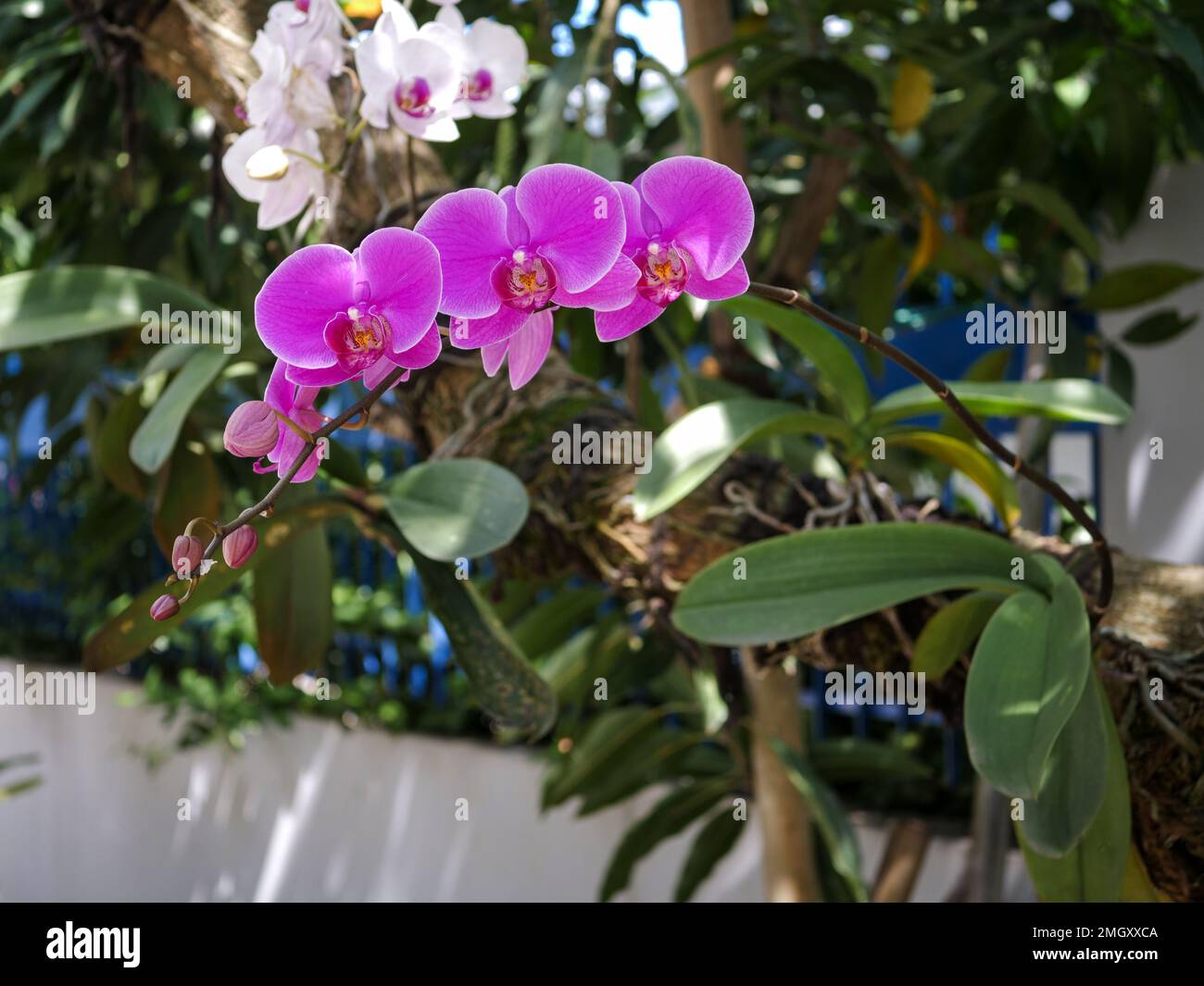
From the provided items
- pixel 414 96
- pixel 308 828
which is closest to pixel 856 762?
pixel 414 96

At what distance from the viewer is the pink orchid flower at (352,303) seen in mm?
360

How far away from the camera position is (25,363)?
1445 mm

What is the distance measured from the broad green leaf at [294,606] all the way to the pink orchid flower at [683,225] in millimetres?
507

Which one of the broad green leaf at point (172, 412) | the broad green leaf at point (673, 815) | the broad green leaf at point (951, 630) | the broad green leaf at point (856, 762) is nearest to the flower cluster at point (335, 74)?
the broad green leaf at point (172, 412)

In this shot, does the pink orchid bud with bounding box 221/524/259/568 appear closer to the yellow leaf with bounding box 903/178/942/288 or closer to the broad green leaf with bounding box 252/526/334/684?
the broad green leaf with bounding box 252/526/334/684

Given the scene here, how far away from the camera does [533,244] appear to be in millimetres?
373

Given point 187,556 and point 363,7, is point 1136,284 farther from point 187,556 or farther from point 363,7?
point 187,556

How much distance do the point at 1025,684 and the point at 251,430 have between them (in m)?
0.39

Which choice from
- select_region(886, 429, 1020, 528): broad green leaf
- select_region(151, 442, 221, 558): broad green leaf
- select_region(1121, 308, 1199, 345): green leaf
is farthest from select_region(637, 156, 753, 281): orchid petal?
select_region(1121, 308, 1199, 345): green leaf

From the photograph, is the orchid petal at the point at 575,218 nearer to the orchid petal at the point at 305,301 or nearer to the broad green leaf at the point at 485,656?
the orchid petal at the point at 305,301
